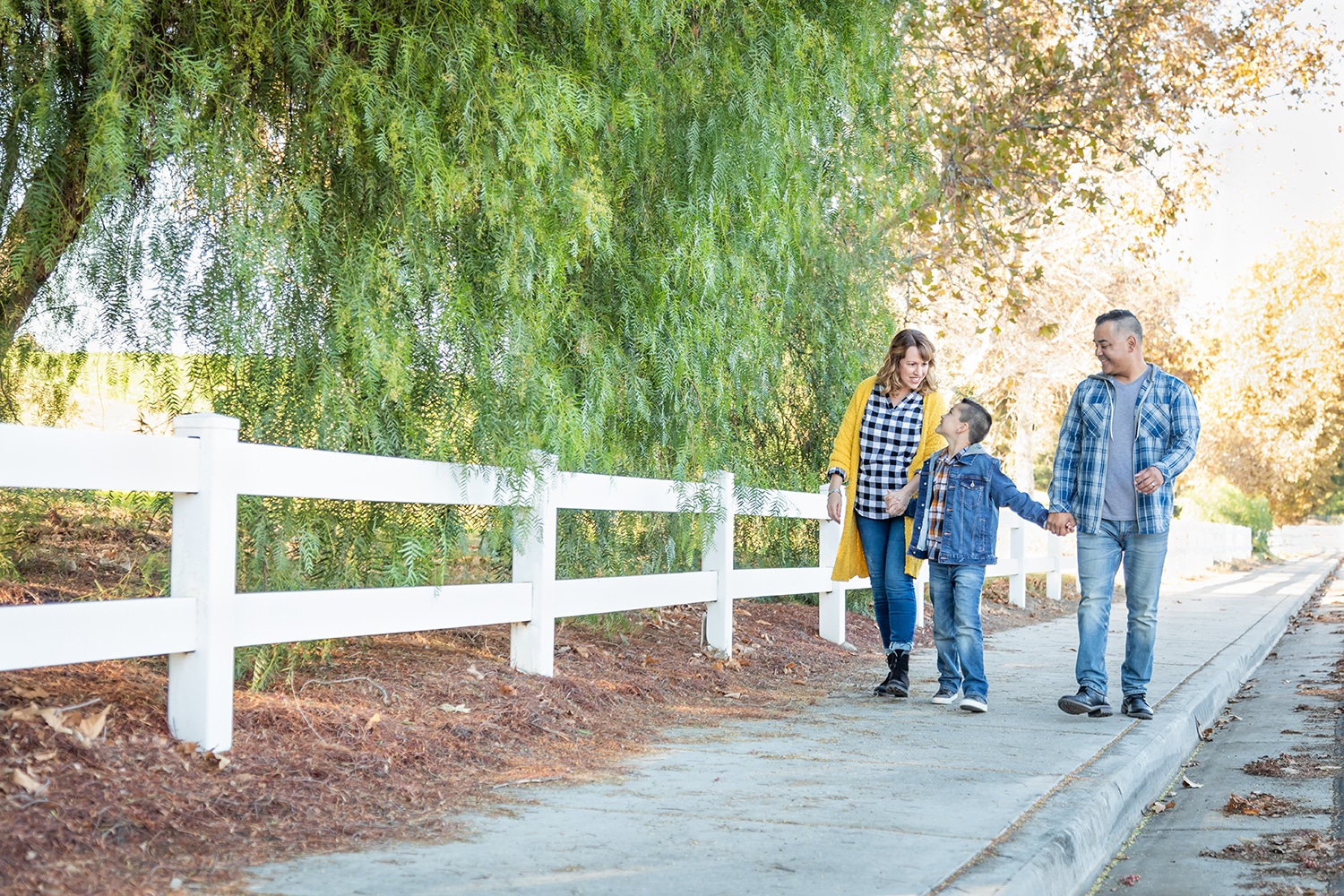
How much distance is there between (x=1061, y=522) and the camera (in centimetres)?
632

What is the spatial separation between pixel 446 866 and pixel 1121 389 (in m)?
4.44

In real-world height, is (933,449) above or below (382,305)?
below

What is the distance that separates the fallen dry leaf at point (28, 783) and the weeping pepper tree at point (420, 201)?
5.73 ft

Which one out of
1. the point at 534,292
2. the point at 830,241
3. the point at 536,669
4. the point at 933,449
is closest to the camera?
the point at 534,292

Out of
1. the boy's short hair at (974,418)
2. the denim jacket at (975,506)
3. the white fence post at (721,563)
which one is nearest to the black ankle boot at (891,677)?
the denim jacket at (975,506)

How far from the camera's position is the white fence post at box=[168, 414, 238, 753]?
408 centimetres

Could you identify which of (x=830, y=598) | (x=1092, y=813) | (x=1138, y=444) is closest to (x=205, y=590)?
(x=1092, y=813)

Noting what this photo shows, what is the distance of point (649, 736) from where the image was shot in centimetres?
559

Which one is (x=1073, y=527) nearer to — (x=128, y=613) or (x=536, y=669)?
(x=536, y=669)

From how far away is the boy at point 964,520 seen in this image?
6.46 meters

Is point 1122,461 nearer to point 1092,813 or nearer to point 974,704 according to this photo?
point 974,704

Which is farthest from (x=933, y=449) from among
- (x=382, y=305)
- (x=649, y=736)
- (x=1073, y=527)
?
(x=382, y=305)

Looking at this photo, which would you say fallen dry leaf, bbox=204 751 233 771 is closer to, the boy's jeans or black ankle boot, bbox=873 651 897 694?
the boy's jeans

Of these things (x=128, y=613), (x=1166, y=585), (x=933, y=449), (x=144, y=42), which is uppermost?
(x=144, y=42)
